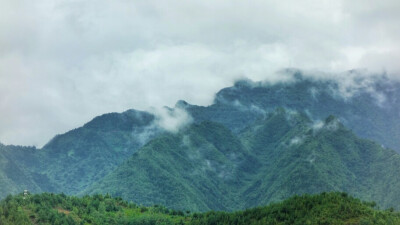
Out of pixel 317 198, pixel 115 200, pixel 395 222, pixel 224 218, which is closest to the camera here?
pixel 395 222

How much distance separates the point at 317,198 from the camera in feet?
472

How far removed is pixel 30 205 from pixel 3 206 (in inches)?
334

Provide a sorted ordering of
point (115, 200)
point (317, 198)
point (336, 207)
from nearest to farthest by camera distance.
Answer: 1. point (336, 207)
2. point (317, 198)
3. point (115, 200)

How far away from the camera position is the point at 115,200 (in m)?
190

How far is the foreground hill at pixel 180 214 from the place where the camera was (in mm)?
131750

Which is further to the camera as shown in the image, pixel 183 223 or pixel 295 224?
pixel 183 223

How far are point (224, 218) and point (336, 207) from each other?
36.6 m

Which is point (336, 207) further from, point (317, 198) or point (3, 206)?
point (3, 206)

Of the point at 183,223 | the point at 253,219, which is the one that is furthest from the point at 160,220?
the point at 253,219

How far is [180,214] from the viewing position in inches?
7318

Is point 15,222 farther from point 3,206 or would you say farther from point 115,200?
point 115,200

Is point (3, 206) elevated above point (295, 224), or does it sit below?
above

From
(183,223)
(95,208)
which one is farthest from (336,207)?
(95,208)

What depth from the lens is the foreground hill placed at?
432 ft
